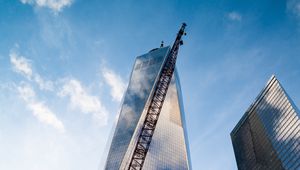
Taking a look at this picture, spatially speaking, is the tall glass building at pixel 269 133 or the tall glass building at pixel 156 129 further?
the tall glass building at pixel 156 129

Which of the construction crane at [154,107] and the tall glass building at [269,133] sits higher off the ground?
the tall glass building at [269,133]

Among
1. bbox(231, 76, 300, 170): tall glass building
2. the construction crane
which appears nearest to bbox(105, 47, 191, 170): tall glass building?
bbox(231, 76, 300, 170): tall glass building

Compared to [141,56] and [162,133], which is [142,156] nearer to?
[162,133]

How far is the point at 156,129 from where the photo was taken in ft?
420

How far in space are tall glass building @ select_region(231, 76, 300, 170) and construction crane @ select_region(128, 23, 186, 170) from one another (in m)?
57.1

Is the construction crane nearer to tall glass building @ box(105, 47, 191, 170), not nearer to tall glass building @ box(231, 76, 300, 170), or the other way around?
tall glass building @ box(231, 76, 300, 170)

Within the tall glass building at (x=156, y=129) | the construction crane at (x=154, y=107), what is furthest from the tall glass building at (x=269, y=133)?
the construction crane at (x=154, y=107)

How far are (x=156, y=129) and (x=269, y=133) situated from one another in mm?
46249

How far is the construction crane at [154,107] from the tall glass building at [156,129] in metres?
57.4

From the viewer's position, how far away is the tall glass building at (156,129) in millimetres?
110250

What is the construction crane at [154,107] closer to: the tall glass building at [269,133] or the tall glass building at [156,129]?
the tall glass building at [269,133]

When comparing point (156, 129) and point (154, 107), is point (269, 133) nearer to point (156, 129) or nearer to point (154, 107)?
point (156, 129)

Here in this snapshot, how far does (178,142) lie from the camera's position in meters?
130

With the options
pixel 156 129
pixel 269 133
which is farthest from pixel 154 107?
pixel 156 129
